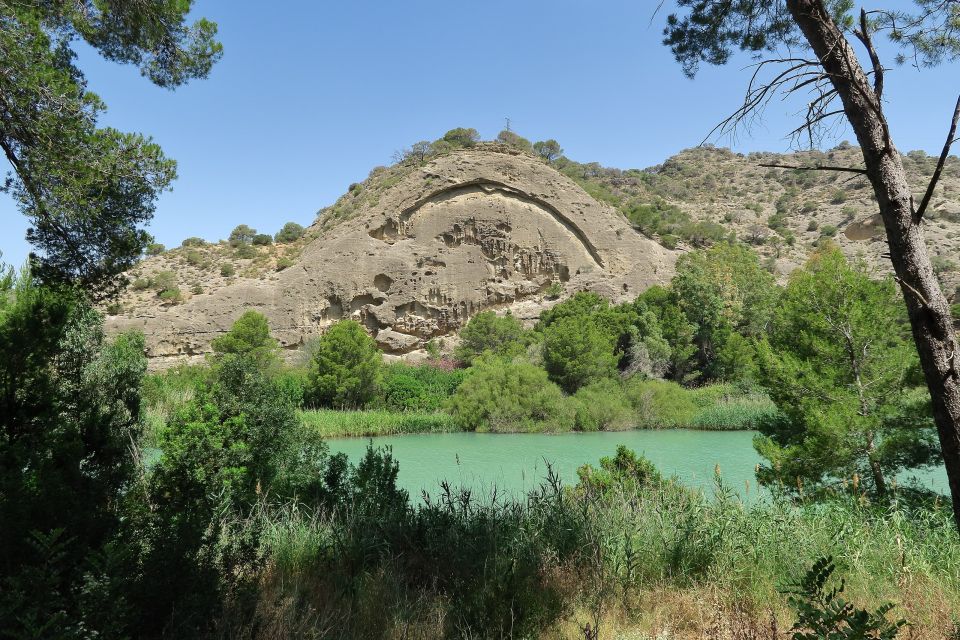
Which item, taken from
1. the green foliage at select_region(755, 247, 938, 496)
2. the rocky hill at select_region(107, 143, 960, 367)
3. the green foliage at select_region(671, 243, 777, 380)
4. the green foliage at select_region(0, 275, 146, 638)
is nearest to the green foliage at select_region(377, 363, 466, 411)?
the rocky hill at select_region(107, 143, 960, 367)

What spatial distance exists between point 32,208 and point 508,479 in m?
8.79

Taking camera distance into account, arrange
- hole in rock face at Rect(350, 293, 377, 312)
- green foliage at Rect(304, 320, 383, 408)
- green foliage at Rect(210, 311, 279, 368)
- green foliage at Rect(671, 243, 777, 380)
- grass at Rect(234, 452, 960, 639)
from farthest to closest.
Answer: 1. hole in rock face at Rect(350, 293, 377, 312)
2. green foliage at Rect(671, 243, 777, 380)
3. green foliage at Rect(210, 311, 279, 368)
4. green foliage at Rect(304, 320, 383, 408)
5. grass at Rect(234, 452, 960, 639)

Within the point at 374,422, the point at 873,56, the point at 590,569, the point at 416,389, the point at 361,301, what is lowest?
the point at 374,422

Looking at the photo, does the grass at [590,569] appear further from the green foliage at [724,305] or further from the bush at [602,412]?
the green foliage at [724,305]

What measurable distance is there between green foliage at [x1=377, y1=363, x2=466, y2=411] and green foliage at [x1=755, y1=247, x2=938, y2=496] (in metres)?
17.8

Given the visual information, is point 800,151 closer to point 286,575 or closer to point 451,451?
point 286,575

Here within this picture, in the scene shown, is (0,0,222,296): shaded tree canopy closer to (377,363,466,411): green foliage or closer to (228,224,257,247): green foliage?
(377,363,466,411): green foliage

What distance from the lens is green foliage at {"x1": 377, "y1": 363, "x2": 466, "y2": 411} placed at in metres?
25.6

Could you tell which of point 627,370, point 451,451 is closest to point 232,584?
A: point 451,451

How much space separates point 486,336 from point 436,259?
7.75 metres

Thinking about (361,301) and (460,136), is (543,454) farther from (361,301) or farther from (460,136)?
(460,136)

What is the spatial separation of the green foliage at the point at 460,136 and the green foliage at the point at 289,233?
1525cm

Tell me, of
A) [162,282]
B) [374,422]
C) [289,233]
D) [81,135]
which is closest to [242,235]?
[289,233]

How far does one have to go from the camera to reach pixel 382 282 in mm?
37812
